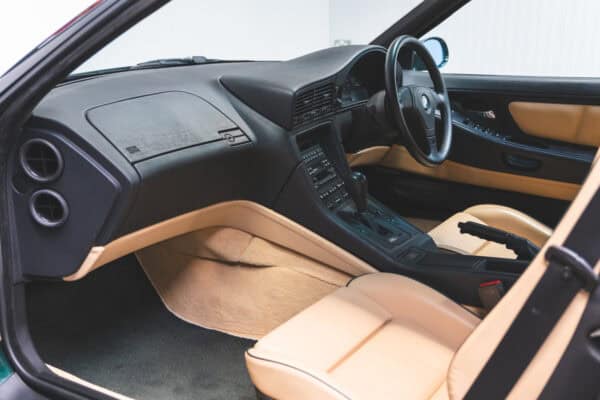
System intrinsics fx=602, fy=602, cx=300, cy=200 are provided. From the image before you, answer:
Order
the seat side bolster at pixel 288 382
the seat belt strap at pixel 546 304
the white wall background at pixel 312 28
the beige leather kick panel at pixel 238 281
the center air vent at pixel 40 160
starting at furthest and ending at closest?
1. the white wall background at pixel 312 28
2. the beige leather kick panel at pixel 238 281
3. the center air vent at pixel 40 160
4. the seat side bolster at pixel 288 382
5. the seat belt strap at pixel 546 304

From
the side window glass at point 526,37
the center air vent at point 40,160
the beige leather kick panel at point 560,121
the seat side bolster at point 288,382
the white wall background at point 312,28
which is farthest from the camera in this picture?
the side window glass at point 526,37

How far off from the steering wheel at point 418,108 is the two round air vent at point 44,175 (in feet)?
2.58

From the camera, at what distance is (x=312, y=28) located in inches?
171

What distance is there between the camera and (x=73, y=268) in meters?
1.25

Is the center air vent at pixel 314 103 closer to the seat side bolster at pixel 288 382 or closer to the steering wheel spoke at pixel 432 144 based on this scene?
the steering wheel spoke at pixel 432 144

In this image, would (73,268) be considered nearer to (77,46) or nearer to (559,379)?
(77,46)

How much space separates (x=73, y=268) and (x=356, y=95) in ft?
3.23

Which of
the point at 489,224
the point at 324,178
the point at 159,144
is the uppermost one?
the point at 159,144

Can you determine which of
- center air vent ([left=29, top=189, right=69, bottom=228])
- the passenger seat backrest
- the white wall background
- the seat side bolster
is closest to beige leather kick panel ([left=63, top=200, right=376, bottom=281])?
center air vent ([left=29, top=189, right=69, bottom=228])

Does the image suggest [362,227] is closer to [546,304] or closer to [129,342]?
[129,342]

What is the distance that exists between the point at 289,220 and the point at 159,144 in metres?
0.43

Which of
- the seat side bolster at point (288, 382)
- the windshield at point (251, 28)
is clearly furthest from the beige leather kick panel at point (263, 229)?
the windshield at point (251, 28)

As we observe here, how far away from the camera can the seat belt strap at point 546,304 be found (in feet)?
2.17

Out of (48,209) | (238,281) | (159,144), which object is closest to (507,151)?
(238,281)
